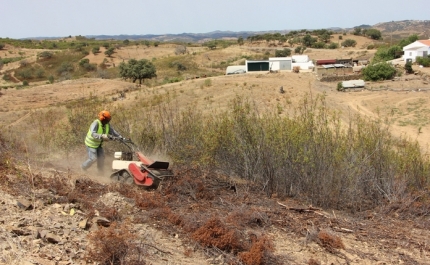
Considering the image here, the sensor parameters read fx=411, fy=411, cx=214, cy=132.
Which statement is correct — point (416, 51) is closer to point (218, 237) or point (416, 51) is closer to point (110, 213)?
point (218, 237)

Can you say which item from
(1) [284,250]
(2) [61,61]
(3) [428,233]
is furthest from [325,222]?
(2) [61,61]

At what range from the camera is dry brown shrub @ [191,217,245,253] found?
→ 228 inches

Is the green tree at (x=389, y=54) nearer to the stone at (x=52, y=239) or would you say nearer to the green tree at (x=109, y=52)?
the green tree at (x=109, y=52)

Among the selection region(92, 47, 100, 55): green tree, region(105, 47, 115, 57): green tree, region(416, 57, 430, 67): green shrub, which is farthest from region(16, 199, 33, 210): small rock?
region(92, 47, 100, 55): green tree

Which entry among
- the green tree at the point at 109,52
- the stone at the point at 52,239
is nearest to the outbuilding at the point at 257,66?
the green tree at the point at 109,52

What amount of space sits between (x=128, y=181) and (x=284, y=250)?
11.8 feet

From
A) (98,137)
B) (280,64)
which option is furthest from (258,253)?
(280,64)

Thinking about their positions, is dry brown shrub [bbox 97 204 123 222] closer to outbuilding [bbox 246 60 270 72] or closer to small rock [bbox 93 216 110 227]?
small rock [bbox 93 216 110 227]

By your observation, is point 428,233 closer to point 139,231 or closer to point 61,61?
point 139,231

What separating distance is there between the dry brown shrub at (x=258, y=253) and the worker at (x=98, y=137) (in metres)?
4.25

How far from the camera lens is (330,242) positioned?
6.29m

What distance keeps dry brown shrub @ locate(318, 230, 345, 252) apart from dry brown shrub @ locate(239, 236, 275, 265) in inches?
37.3

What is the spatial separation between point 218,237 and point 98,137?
3952 millimetres

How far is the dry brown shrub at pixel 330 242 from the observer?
627 centimetres
